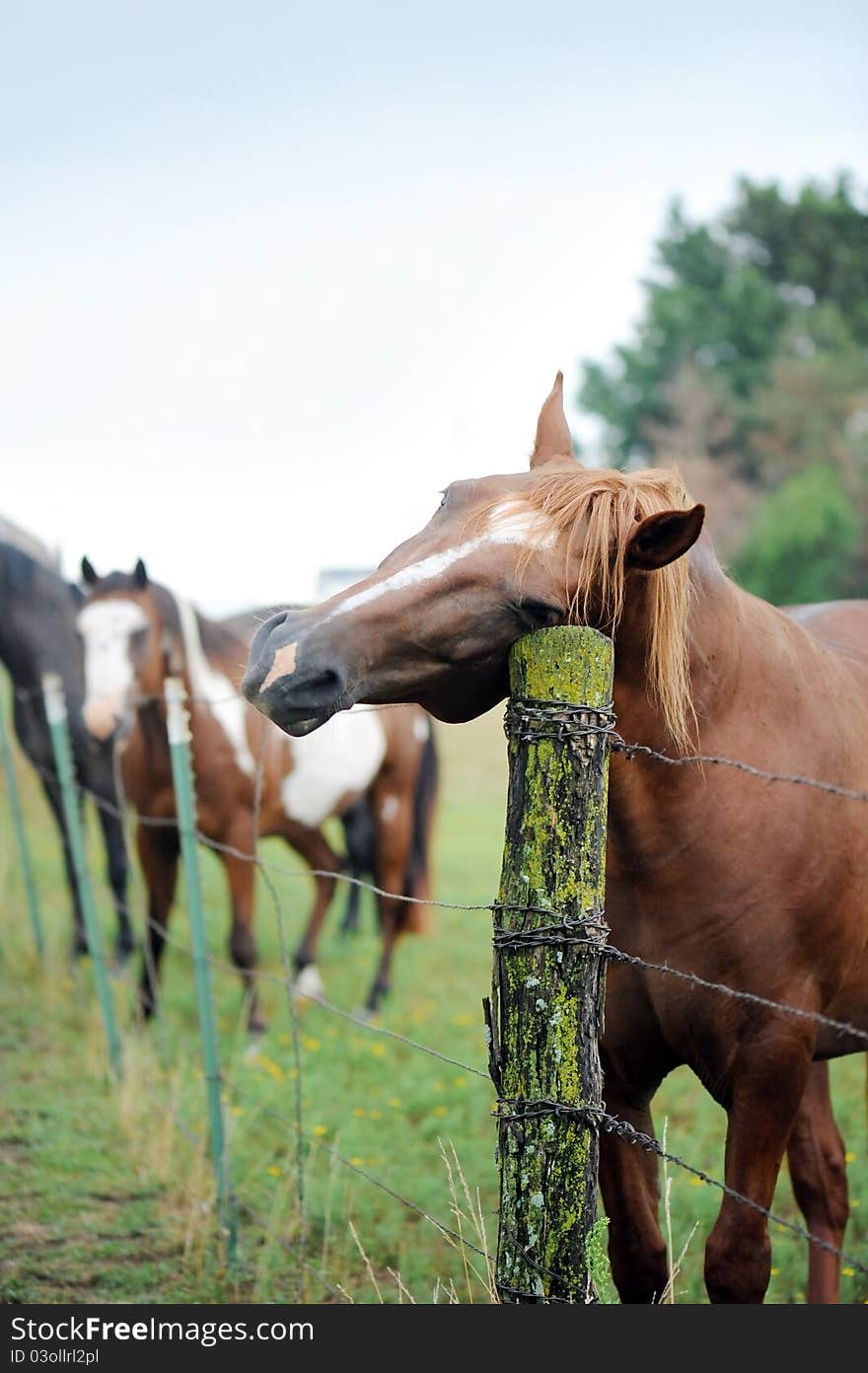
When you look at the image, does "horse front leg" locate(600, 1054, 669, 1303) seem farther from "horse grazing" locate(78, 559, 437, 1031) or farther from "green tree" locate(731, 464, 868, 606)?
"green tree" locate(731, 464, 868, 606)

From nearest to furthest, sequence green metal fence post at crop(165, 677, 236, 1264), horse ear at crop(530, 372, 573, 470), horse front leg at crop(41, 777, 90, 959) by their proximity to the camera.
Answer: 1. horse ear at crop(530, 372, 573, 470)
2. green metal fence post at crop(165, 677, 236, 1264)
3. horse front leg at crop(41, 777, 90, 959)

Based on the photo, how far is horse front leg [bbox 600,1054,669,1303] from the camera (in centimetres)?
248

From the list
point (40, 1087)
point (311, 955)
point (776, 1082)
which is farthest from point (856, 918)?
point (311, 955)

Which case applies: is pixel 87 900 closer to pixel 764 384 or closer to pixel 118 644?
pixel 118 644

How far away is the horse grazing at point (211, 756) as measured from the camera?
17.5 ft

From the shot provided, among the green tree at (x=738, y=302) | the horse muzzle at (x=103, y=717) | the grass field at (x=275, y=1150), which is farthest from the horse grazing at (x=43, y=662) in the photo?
the green tree at (x=738, y=302)

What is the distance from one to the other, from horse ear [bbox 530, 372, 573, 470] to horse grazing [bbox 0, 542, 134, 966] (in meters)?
4.72

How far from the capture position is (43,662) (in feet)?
22.8

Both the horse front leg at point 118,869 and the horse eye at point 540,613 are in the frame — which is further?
the horse front leg at point 118,869

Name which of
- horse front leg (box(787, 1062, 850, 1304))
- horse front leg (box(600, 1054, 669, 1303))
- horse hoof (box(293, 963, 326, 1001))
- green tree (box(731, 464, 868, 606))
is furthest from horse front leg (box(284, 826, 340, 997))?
green tree (box(731, 464, 868, 606))

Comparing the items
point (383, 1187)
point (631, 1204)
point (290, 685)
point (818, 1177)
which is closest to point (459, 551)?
point (290, 685)

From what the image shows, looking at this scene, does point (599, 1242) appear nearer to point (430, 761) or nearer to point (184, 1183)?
point (184, 1183)

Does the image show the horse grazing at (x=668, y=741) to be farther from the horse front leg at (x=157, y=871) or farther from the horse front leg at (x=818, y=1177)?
the horse front leg at (x=157, y=871)

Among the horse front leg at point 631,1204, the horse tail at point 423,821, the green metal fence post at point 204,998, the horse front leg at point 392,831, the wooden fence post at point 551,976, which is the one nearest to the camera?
the wooden fence post at point 551,976
